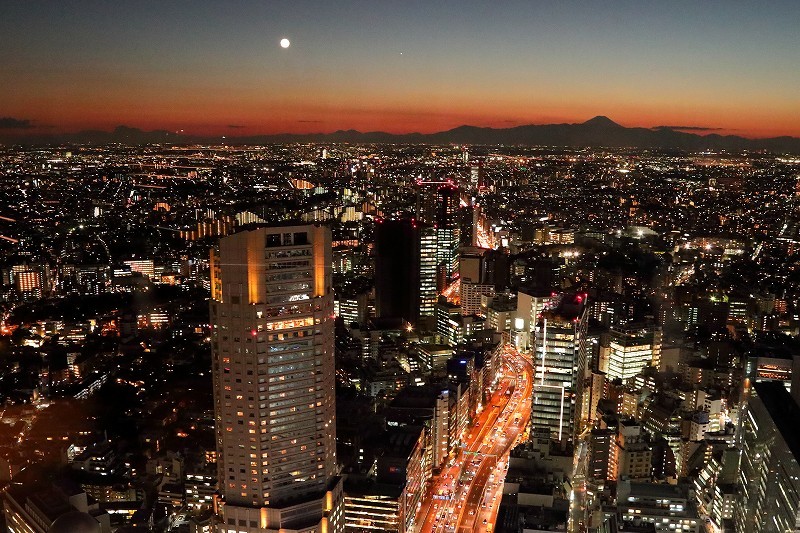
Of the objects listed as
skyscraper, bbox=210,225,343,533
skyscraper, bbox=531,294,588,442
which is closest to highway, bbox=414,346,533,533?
skyscraper, bbox=531,294,588,442

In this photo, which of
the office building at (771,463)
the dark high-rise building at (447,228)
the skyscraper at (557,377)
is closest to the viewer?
the office building at (771,463)

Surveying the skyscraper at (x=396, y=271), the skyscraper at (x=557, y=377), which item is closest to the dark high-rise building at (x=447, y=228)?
the skyscraper at (x=396, y=271)

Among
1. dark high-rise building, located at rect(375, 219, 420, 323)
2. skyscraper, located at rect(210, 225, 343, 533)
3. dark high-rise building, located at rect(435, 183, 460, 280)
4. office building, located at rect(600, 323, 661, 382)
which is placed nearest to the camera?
skyscraper, located at rect(210, 225, 343, 533)

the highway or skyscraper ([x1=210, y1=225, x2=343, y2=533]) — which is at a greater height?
skyscraper ([x1=210, y1=225, x2=343, y2=533])

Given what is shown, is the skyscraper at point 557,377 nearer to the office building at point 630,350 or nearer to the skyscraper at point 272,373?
the office building at point 630,350

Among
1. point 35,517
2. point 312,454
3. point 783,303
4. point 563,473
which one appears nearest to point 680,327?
point 783,303

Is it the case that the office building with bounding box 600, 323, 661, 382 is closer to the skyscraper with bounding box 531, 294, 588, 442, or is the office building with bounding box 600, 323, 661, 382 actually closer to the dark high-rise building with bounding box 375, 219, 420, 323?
the skyscraper with bounding box 531, 294, 588, 442

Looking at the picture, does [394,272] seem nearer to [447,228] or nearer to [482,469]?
[447,228]

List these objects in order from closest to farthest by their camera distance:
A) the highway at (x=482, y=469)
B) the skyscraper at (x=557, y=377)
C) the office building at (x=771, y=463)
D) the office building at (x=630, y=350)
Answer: the office building at (x=771, y=463) → the highway at (x=482, y=469) → the skyscraper at (x=557, y=377) → the office building at (x=630, y=350)
